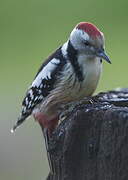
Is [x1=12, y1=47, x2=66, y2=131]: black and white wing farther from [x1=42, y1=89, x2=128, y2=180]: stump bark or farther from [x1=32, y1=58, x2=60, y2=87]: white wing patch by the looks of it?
[x1=42, y1=89, x2=128, y2=180]: stump bark

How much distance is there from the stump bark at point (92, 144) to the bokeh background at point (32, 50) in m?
3.06

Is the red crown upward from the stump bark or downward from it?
upward

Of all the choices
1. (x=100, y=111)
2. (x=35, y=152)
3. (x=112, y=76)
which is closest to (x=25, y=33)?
(x=112, y=76)

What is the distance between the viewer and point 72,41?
4.86 metres

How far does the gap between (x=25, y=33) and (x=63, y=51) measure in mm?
6822

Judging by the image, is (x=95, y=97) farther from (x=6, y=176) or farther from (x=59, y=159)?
(x=6, y=176)

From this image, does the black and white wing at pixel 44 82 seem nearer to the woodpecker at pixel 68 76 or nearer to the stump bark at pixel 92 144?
the woodpecker at pixel 68 76

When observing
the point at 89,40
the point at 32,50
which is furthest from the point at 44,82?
the point at 32,50

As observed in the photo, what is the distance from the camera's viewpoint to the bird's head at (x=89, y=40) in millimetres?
4684

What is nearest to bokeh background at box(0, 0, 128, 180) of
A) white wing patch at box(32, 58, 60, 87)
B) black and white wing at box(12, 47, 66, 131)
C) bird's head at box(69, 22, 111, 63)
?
black and white wing at box(12, 47, 66, 131)

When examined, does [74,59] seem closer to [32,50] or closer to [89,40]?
[89,40]

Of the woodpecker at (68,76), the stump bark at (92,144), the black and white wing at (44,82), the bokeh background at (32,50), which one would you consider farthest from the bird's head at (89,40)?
the bokeh background at (32,50)

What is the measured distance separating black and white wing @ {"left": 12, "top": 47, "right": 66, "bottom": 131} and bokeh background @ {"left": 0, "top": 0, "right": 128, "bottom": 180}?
1.82 metres

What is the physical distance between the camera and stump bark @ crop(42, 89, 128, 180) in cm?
330
